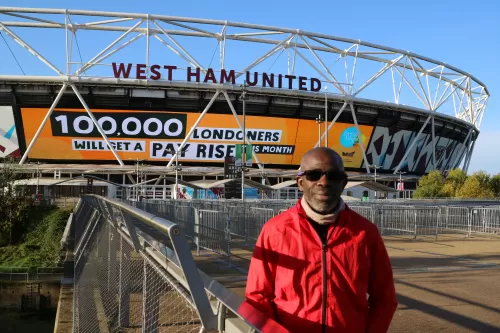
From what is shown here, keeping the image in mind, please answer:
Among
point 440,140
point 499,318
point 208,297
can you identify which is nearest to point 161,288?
point 208,297

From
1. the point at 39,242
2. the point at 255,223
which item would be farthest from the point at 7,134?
the point at 255,223

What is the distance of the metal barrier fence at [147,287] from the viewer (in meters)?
2.24

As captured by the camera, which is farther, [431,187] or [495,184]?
[495,184]

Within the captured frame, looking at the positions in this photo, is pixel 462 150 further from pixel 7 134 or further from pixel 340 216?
pixel 340 216

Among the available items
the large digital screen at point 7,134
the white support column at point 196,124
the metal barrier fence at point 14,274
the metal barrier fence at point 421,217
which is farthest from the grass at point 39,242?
the white support column at point 196,124

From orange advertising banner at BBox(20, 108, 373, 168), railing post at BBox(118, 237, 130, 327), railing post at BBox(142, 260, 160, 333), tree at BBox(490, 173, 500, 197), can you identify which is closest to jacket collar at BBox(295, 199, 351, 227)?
railing post at BBox(142, 260, 160, 333)

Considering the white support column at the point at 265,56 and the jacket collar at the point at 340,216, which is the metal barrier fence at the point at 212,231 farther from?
the white support column at the point at 265,56

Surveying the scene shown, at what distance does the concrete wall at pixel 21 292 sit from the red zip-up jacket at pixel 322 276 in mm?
22319

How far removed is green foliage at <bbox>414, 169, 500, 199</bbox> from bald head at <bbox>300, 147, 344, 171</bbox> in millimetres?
50450

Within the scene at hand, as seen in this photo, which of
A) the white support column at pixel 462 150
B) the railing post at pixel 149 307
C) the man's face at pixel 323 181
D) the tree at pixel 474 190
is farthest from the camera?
the white support column at pixel 462 150

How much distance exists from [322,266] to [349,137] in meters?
57.1

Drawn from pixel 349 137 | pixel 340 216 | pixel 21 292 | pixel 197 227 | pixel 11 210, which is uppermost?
pixel 349 137

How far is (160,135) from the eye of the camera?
5350 cm

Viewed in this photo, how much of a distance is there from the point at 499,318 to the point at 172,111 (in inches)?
1877
